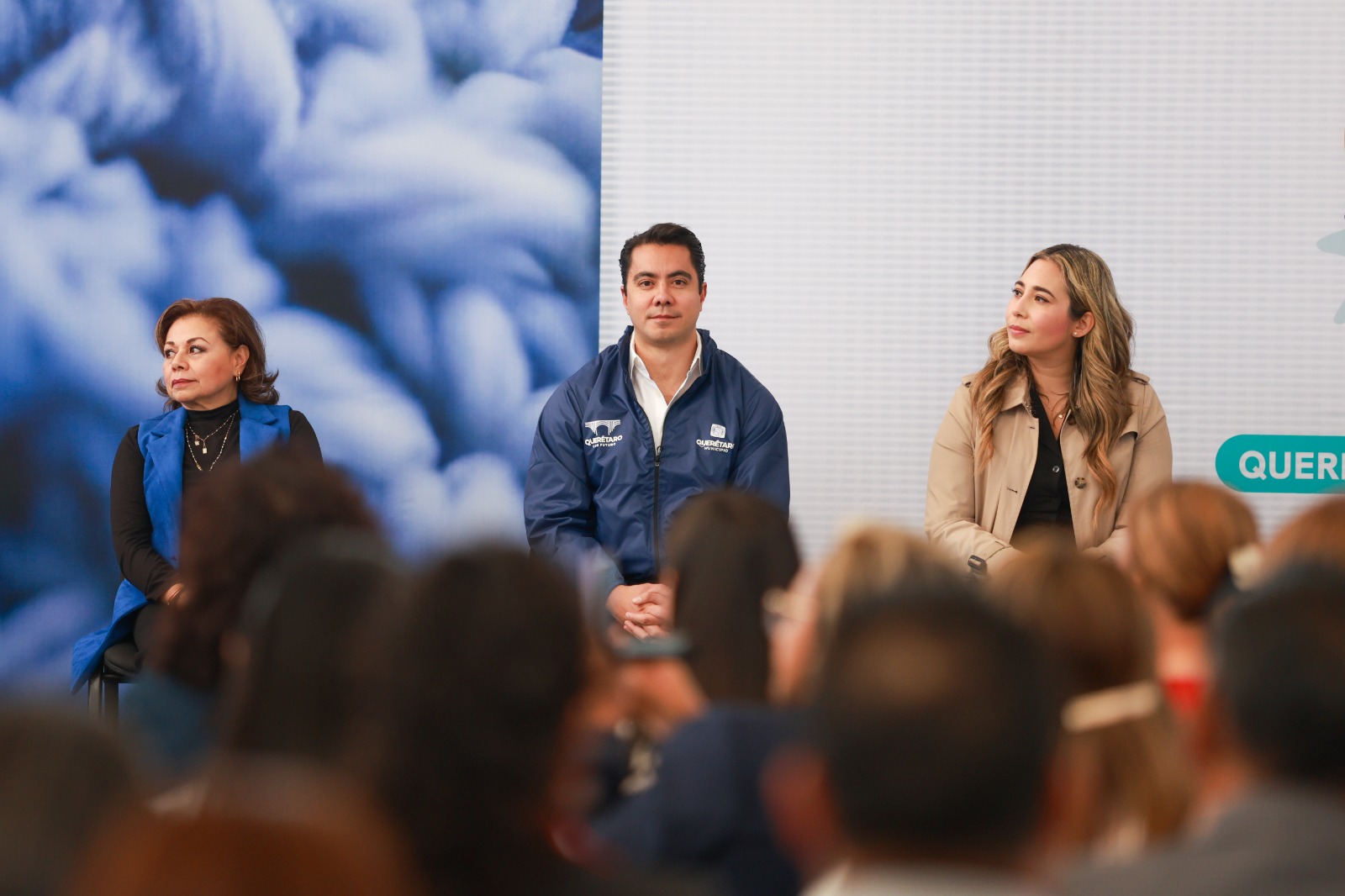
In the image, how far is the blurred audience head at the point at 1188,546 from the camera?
2078 mm

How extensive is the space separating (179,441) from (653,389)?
4.66ft

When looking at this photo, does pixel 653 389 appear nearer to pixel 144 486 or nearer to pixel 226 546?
pixel 144 486

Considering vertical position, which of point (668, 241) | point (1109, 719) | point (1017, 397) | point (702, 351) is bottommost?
point (1109, 719)

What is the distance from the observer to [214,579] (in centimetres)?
187

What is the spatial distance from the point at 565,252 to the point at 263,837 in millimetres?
4080

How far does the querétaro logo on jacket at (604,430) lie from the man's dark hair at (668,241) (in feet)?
1.50

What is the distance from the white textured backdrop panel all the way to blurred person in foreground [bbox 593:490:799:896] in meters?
2.76

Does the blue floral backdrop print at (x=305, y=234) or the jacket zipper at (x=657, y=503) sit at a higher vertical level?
the blue floral backdrop print at (x=305, y=234)

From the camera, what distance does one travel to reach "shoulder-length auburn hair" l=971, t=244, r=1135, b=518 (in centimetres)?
388

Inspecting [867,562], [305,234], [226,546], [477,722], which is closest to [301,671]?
[477,722]

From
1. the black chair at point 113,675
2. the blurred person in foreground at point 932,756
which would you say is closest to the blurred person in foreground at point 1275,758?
the blurred person in foreground at point 932,756

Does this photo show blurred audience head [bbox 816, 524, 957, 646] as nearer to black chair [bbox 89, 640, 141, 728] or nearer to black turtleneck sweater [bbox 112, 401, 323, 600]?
black turtleneck sweater [bbox 112, 401, 323, 600]

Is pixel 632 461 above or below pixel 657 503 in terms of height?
above

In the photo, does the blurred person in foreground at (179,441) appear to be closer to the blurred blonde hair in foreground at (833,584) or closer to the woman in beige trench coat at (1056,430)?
the woman in beige trench coat at (1056,430)
